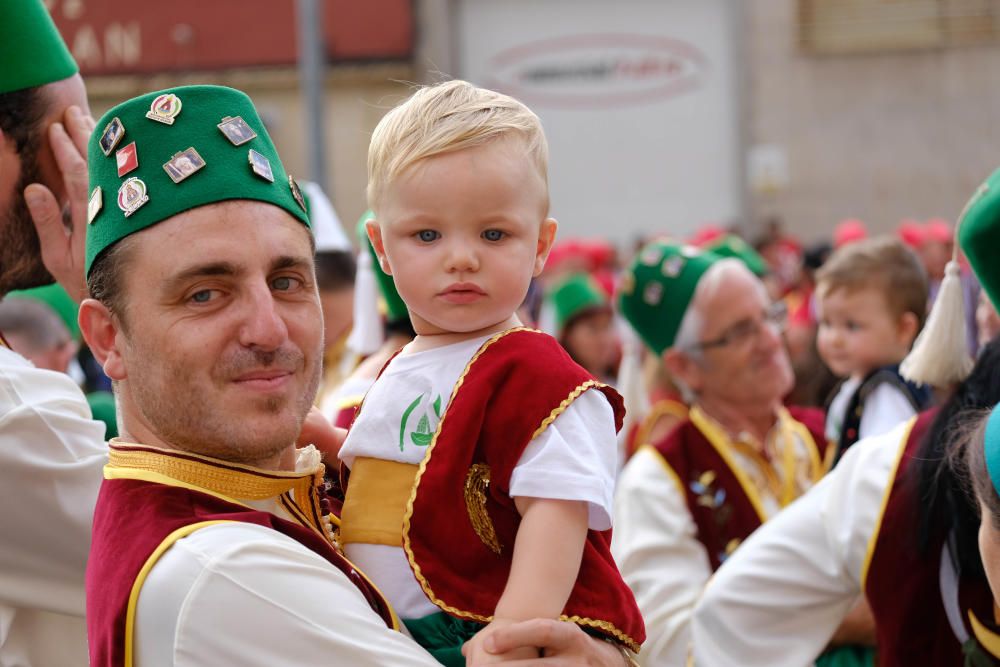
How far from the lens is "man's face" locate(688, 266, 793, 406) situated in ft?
13.6

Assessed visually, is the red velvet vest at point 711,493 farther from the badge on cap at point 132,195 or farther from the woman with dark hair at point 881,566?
the badge on cap at point 132,195

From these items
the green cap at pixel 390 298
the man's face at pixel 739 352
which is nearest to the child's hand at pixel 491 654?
the green cap at pixel 390 298

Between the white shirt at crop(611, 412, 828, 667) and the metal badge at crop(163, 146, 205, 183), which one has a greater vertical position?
the metal badge at crop(163, 146, 205, 183)

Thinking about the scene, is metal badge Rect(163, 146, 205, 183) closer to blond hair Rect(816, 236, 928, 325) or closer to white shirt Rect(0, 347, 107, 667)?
white shirt Rect(0, 347, 107, 667)

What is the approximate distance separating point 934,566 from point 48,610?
5.72 feet

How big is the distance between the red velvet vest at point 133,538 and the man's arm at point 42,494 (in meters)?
0.30

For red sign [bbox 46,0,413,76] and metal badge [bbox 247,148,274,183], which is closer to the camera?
metal badge [bbox 247,148,274,183]

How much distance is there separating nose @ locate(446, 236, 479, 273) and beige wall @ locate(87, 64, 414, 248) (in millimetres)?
14607

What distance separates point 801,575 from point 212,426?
146cm

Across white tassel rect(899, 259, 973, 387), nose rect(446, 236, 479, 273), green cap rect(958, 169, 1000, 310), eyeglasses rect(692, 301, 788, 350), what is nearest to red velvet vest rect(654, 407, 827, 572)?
eyeglasses rect(692, 301, 788, 350)

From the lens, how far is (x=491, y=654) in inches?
75.7

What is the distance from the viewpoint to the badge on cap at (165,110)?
6.99 ft

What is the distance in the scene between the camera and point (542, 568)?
6.41 ft

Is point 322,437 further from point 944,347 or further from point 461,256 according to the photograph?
point 944,347
